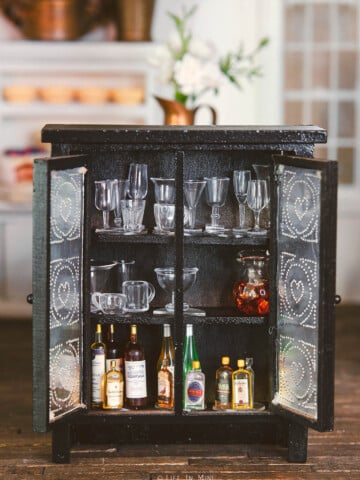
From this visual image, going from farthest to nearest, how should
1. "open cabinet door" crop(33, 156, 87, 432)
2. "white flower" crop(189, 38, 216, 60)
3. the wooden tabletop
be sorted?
"white flower" crop(189, 38, 216, 60), the wooden tabletop, "open cabinet door" crop(33, 156, 87, 432)

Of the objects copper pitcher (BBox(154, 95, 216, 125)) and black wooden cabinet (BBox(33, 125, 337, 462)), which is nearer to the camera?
black wooden cabinet (BBox(33, 125, 337, 462))

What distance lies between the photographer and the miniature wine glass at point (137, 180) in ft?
13.6

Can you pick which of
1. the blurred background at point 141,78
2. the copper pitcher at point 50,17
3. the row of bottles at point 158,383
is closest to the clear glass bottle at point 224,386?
the row of bottles at point 158,383

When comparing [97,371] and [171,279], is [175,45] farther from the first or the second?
[97,371]

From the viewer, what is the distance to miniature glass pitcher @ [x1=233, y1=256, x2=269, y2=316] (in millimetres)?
4129

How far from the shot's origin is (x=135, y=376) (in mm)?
4141

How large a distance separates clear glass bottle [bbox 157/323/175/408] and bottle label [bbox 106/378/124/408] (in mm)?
155

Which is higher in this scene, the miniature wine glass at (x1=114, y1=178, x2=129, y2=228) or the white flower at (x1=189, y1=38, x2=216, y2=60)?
the white flower at (x1=189, y1=38, x2=216, y2=60)

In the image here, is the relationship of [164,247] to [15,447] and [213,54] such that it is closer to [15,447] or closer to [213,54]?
[15,447]

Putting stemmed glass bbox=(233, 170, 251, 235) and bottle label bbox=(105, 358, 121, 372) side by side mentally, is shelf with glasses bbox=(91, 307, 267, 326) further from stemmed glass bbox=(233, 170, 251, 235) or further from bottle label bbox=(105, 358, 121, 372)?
stemmed glass bbox=(233, 170, 251, 235)

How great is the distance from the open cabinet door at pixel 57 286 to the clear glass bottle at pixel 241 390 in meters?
0.61

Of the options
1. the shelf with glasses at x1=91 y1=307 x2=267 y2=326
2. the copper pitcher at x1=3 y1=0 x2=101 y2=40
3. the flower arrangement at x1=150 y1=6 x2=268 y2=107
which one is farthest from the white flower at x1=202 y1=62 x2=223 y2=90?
the copper pitcher at x1=3 y1=0 x2=101 y2=40

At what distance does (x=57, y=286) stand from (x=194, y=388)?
2.36 ft

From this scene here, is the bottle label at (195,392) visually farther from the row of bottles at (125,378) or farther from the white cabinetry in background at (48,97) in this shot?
the white cabinetry in background at (48,97)
